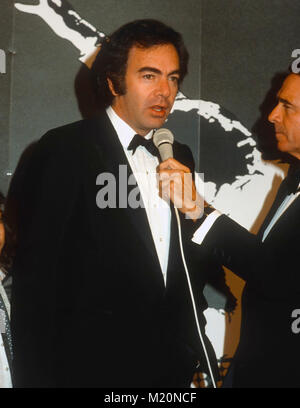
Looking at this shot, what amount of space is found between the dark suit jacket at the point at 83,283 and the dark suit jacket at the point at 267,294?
0.30m

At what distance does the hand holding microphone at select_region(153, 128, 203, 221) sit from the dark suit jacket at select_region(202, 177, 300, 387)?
5.0 inches

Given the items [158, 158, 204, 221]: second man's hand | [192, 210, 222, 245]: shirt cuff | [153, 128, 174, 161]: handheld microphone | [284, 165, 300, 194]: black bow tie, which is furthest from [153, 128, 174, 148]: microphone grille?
[284, 165, 300, 194]: black bow tie

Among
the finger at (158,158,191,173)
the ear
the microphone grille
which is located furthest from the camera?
the ear

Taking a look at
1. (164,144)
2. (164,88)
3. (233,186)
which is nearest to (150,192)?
(164,144)

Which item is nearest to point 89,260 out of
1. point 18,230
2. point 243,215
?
point 18,230

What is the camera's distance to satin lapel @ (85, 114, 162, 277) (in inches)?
74.2

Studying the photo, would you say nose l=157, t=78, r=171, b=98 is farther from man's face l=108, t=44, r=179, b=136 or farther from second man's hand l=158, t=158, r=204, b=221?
second man's hand l=158, t=158, r=204, b=221

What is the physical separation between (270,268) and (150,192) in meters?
0.57

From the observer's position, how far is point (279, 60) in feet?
8.36

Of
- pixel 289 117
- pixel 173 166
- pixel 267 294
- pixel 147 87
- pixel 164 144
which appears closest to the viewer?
pixel 173 166

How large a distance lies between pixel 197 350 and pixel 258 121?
122cm

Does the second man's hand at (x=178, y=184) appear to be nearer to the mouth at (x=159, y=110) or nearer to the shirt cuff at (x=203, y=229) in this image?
the shirt cuff at (x=203, y=229)

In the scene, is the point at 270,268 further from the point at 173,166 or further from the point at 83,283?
the point at 83,283

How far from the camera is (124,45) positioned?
209 cm
